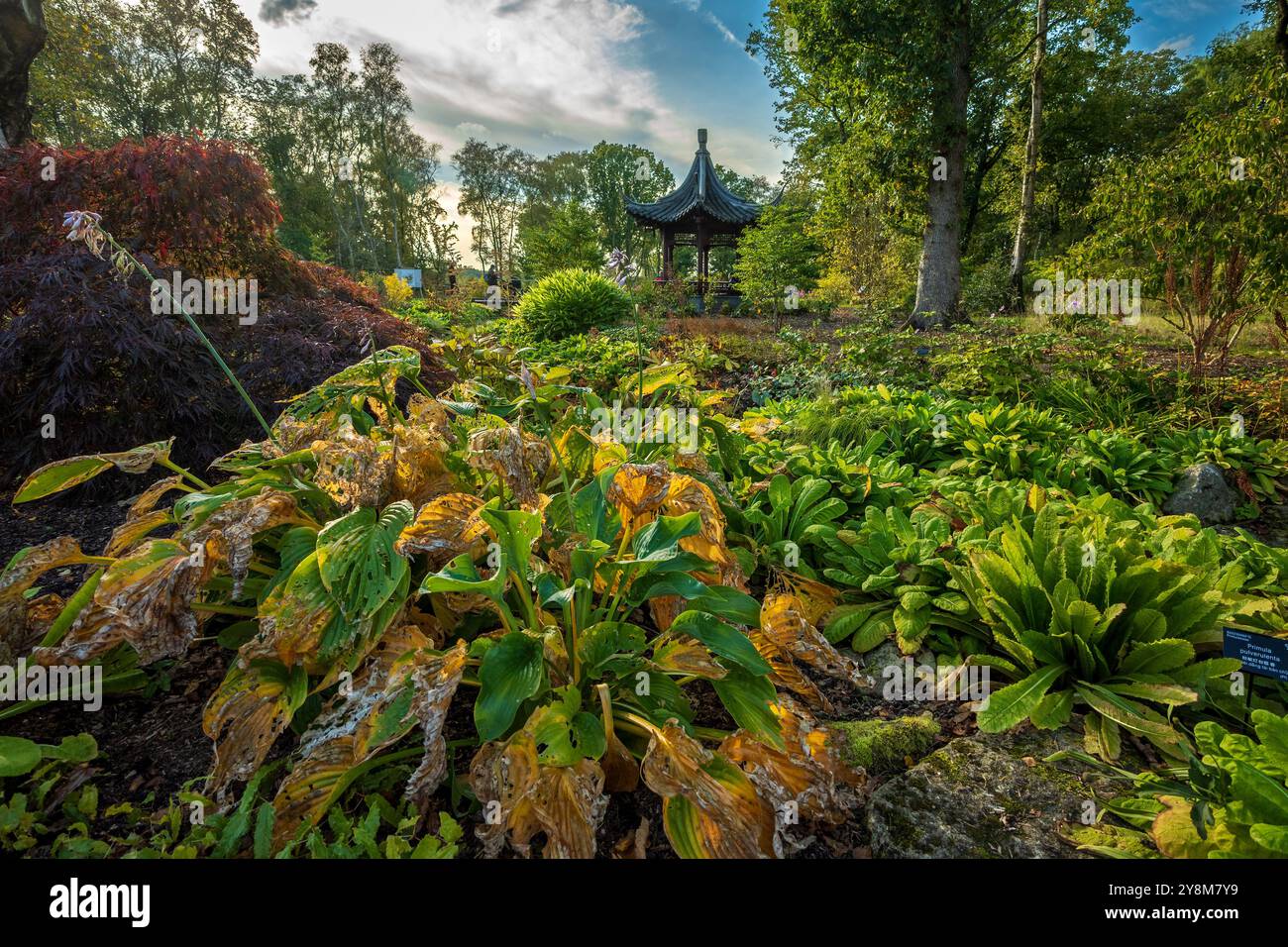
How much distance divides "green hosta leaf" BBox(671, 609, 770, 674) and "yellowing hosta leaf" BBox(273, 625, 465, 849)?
1.74 feet

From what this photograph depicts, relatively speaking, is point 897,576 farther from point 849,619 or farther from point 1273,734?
point 1273,734

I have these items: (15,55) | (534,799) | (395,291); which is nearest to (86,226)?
(534,799)

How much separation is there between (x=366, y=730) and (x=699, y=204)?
21.0 meters

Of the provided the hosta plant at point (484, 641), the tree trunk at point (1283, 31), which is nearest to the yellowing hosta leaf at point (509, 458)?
the hosta plant at point (484, 641)

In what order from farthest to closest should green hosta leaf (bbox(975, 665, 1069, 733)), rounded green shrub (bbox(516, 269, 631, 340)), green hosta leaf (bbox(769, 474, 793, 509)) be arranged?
rounded green shrub (bbox(516, 269, 631, 340)) → green hosta leaf (bbox(769, 474, 793, 509)) → green hosta leaf (bbox(975, 665, 1069, 733))

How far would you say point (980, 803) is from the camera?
151cm

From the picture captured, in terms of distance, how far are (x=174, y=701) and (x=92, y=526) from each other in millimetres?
1851

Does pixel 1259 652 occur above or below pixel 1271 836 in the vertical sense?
above

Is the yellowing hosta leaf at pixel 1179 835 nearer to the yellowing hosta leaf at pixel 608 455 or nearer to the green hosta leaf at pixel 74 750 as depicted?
the yellowing hosta leaf at pixel 608 455

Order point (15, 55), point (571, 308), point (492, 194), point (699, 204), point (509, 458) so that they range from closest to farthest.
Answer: point (509, 458)
point (15, 55)
point (571, 308)
point (699, 204)
point (492, 194)

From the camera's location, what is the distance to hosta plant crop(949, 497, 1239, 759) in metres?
1.73

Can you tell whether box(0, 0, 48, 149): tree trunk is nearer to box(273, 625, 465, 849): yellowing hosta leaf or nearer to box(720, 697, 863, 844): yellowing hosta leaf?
box(273, 625, 465, 849): yellowing hosta leaf

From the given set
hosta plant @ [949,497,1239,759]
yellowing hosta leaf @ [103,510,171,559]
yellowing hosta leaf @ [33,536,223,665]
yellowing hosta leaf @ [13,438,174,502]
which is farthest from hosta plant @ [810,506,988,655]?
yellowing hosta leaf @ [13,438,174,502]

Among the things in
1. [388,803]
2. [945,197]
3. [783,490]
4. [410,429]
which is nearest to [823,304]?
[945,197]
